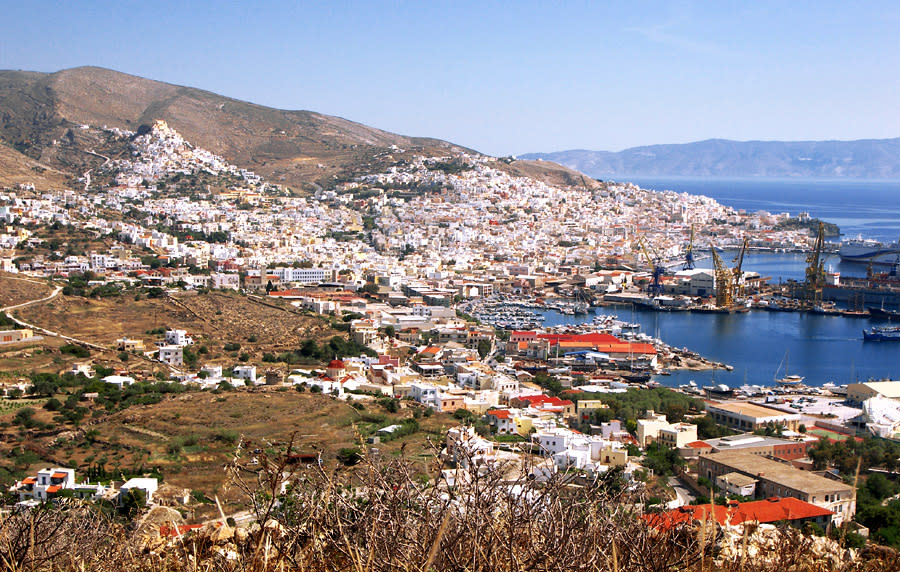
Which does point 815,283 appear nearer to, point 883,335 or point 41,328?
point 883,335

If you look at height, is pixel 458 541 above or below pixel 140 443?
above

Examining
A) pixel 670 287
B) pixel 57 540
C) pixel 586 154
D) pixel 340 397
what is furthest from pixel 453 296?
pixel 586 154

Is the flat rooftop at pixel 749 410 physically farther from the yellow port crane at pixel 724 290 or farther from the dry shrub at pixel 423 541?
the yellow port crane at pixel 724 290

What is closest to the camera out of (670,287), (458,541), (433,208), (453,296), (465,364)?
(458,541)

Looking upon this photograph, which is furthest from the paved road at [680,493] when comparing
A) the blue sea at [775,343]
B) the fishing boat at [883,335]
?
the fishing boat at [883,335]

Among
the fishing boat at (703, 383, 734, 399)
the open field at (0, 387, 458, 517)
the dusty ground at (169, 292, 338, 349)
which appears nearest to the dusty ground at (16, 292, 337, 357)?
the dusty ground at (169, 292, 338, 349)

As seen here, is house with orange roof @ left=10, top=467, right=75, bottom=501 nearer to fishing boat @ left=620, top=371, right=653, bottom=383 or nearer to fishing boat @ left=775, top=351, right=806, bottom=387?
fishing boat @ left=620, top=371, right=653, bottom=383

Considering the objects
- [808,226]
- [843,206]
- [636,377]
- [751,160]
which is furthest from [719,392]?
[751,160]

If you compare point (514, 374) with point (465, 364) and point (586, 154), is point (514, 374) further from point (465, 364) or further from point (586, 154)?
point (586, 154)
